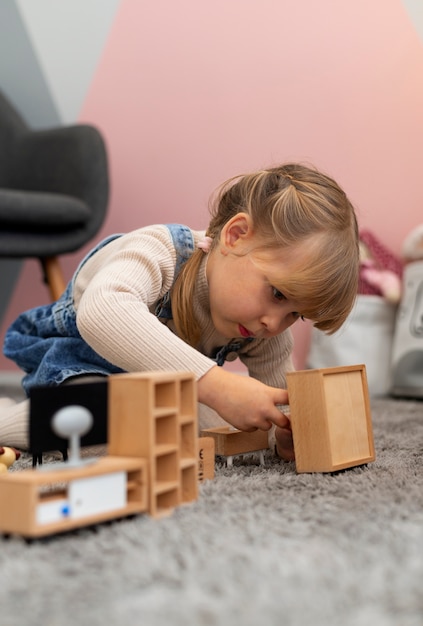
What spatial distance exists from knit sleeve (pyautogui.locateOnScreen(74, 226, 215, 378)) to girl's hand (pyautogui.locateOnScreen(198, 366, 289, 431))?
0.06ft

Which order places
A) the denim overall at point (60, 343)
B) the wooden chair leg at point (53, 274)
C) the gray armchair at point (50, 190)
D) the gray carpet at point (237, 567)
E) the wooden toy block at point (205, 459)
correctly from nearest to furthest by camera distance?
the gray carpet at point (237, 567) < the wooden toy block at point (205, 459) < the denim overall at point (60, 343) < the gray armchair at point (50, 190) < the wooden chair leg at point (53, 274)

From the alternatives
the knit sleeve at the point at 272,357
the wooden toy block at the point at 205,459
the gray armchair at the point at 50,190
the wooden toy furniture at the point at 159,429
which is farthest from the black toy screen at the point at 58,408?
the gray armchair at the point at 50,190

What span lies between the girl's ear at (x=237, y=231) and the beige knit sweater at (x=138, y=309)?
53 millimetres

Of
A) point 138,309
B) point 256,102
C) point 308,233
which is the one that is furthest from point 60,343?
point 256,102

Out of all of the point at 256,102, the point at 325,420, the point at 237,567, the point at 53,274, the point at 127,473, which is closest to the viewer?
the point at 237,567

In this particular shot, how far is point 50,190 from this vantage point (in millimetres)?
1807

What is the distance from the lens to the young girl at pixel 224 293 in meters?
0.74

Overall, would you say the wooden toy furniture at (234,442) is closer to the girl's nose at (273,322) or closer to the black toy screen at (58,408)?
the girl's nose at (273,322)

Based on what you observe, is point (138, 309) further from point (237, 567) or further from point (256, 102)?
point (256, 102)

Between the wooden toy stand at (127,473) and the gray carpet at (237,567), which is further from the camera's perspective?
the wooden toy stand at (127,473)

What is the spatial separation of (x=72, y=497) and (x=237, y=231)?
0.46 m

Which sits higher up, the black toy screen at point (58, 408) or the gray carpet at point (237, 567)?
the black toy screen at point (58, 408)

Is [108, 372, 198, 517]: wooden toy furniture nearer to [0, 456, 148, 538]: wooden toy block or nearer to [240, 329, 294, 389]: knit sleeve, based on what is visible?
[0, 456, 148, 538]: wooden toy block

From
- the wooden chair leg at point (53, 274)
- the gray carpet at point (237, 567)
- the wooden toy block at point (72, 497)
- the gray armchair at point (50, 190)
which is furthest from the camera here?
the wooden chair leg at point (53, 274)
